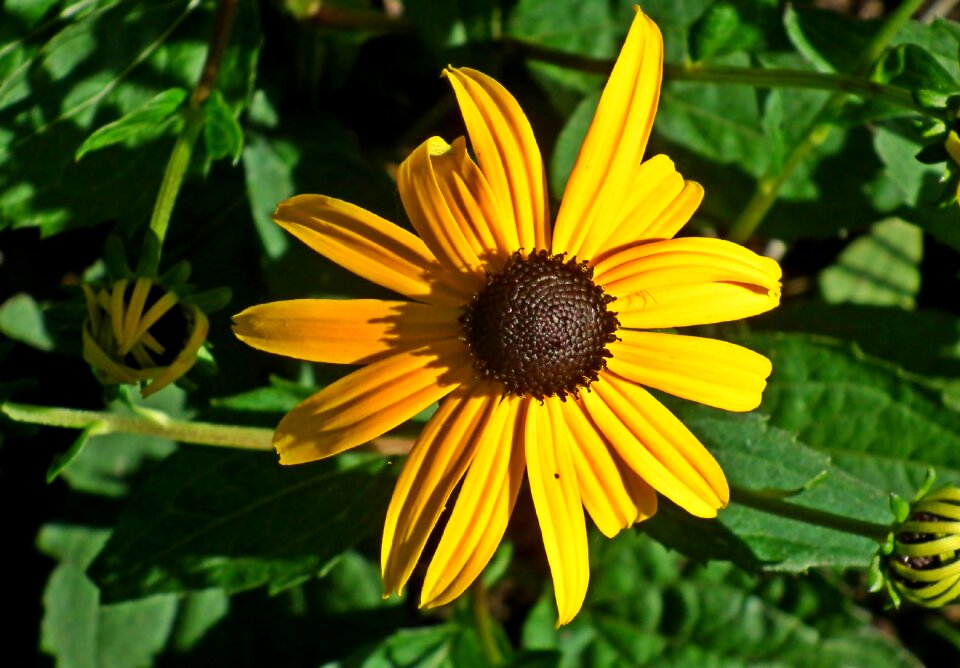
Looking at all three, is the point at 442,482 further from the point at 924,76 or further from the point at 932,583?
the point at 924,76

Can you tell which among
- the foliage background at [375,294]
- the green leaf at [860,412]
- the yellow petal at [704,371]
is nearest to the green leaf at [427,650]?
the foliage background at [375,294]

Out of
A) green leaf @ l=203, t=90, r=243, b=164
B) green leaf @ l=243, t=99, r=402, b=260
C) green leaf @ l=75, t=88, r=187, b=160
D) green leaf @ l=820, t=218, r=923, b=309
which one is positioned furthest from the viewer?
green leaf @ l=820, t=218, r=923, b=309

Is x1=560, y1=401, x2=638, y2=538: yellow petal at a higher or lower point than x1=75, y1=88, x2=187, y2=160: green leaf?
lower

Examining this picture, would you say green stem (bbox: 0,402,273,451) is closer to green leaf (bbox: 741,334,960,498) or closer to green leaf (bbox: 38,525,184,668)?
green leaf (bbox: 38,525,184,668)

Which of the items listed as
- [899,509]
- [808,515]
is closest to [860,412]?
[808,515]

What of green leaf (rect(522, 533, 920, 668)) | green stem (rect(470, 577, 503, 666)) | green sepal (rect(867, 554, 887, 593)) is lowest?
green leaf (rect(522, 533, 920, 668))

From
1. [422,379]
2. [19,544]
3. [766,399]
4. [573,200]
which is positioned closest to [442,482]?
[422,379]

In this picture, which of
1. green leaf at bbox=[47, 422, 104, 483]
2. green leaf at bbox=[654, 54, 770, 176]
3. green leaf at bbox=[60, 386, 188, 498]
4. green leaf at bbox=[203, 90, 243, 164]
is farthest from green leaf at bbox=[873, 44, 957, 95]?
green leaf at bbox=[60, 386, 188, 498]
